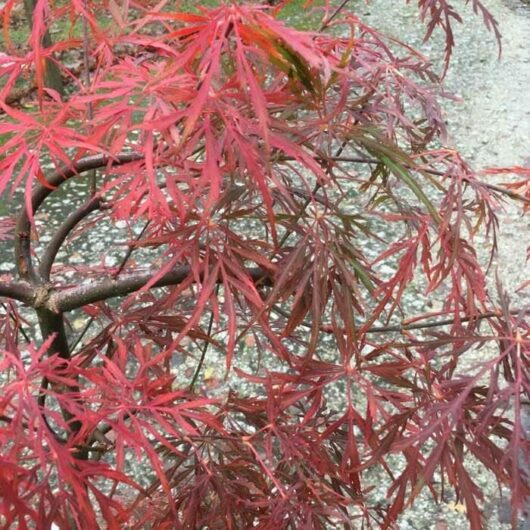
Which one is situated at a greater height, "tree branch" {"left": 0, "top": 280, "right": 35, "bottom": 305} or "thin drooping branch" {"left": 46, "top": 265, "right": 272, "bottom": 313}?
"thin drooping branch" {"left": 46, "top": 265, "right": 272, "bottom": 313}

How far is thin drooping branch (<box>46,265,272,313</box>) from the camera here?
82 cm

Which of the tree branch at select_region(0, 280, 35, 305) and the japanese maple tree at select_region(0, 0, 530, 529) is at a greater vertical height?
the japanese maple tree at select_region(0, 0, 530, 529)

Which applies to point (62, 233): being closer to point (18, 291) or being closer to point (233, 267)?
point (18, 291)

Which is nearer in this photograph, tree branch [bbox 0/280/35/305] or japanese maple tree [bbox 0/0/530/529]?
japanese maple tree [bbox 0/0/530/529]

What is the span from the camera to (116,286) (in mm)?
840

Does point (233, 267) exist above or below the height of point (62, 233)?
above

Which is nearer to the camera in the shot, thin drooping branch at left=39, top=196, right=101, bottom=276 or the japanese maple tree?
the japanese maple tree

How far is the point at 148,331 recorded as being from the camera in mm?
947

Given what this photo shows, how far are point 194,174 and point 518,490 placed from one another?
20.4 inches

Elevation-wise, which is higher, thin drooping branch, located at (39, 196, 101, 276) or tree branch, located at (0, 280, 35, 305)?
thin drooping branch, located at (39, 196, 101, 276)

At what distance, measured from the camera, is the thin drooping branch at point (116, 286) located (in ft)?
2.69

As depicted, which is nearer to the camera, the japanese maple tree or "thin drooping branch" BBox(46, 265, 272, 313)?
the japanese maple tree

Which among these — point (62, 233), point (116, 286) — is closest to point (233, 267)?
point (116, 286)

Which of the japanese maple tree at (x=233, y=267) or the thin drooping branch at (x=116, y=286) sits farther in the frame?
the thin drooping branch at (x=116, y=286)
